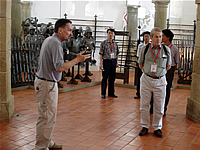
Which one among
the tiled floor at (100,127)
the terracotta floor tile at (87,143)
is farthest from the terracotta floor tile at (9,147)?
the terracotta floor tile at (87,143)

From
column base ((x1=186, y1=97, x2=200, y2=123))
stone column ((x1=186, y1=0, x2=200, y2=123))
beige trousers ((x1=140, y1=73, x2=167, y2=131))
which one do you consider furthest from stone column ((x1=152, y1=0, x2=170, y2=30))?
beige trousers ((x1=140, y1=73, x2=167, y2=131))

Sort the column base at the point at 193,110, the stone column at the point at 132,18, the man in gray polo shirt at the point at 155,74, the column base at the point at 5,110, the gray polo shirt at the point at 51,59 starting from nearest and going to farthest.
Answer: the gray polo shirt at the point at 51,59 → the man in gray polo shirt at the point at 155,74 → the column base at the point at 5,110 → the column base at the point at 193,110 → the stone column at the point at 132,18

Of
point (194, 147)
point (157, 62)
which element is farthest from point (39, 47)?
point (194, 147)

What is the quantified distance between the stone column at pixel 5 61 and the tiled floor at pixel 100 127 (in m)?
0.25

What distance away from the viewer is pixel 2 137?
4.27m

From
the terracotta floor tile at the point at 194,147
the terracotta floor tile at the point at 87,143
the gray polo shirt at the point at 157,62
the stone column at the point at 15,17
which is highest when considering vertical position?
the stone column at the point at 15,17

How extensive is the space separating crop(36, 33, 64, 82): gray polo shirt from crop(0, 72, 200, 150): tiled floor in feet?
3.85

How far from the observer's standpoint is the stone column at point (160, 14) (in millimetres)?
9271

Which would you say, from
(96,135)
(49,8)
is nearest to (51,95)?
(96,135)

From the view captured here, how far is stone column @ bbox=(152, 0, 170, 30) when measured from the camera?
9271 mm

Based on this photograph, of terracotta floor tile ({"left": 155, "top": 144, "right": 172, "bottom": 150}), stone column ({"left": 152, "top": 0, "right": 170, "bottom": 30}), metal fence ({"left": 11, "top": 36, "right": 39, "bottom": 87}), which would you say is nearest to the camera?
terracotta floor tile ({"left": 155, "top": 144, "right": 172, "bottom": 150})

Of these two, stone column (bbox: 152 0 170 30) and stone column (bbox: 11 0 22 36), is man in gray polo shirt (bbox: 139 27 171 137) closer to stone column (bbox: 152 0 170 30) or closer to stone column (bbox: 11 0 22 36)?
stone column (bbox: 152 0 170 30)

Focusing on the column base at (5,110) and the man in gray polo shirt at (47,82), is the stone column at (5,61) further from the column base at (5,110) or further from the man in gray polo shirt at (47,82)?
the man in gray polo shirt at (47,82)

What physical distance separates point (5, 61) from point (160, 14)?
6.09m
